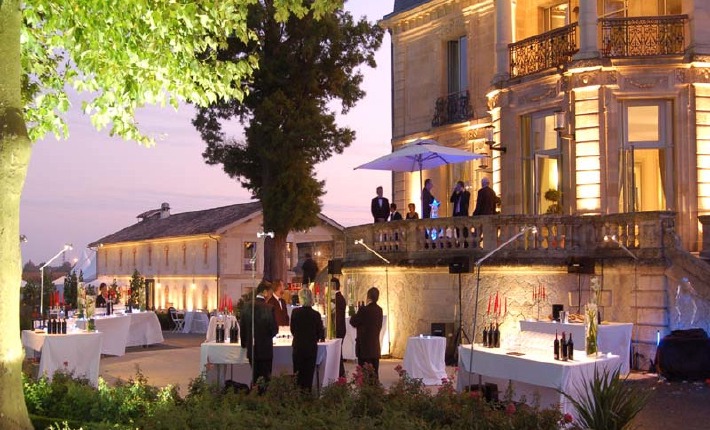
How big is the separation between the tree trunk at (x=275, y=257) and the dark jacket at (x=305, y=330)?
16782 mm

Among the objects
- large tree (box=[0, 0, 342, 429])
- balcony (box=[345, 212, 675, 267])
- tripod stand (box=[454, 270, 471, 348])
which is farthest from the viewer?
tripod stand (box=[454, 270, 471, 348])

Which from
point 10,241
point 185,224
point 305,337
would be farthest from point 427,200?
point 185,224

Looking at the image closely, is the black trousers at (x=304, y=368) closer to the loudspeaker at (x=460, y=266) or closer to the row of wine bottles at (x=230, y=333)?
the row of wine bottles at (x=230, y=333)

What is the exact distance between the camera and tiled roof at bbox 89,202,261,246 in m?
49.7

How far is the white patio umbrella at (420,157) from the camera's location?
903 inches

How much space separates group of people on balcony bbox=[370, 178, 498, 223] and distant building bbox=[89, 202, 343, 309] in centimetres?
2053

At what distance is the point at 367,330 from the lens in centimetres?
1540

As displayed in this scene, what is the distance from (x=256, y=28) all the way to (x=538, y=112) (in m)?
9.23

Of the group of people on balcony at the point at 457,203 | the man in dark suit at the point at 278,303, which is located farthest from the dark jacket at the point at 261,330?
the group of people on balcony at the point at 457,203

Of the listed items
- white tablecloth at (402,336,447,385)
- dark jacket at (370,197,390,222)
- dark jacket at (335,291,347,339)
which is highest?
dark jacket at (370,197,390,222)

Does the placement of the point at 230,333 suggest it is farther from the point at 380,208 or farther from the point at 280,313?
the point at 380,208

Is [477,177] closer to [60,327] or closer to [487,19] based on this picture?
[487,19]

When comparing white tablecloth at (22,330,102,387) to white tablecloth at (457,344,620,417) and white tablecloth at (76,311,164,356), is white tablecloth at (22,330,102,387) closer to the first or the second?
white tablecloth at (76,311,164,356)

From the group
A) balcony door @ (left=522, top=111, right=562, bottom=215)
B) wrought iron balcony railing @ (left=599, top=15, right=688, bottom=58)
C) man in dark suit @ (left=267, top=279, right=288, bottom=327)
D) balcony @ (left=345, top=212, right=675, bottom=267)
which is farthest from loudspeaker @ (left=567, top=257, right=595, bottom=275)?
man in dark suit @ (left=267, top=279, right=288, bottom=327)
